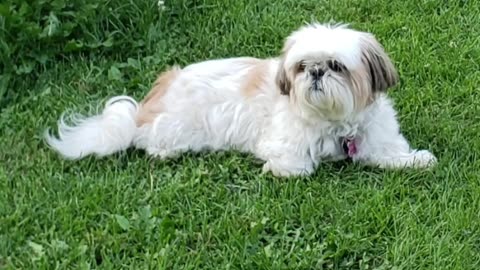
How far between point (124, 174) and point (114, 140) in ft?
0.83

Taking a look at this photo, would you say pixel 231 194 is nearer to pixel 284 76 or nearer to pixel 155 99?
pixel 284 76

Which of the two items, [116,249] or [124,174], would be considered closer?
[116,249]

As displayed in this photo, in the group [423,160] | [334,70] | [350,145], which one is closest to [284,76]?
[334,70]

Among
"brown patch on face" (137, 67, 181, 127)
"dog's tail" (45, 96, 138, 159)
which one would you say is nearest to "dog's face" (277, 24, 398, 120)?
"brown patch on face" (137, 67, 181, 127)

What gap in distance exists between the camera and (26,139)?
5.27m

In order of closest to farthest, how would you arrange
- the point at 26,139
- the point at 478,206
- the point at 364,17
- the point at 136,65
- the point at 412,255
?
1. the point at 412,255
2. the point at 478,206
3. the point at 26,139
4. the point at 136,65
5. the point at 364,17

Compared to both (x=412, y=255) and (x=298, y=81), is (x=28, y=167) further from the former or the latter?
(x=412, y=255)

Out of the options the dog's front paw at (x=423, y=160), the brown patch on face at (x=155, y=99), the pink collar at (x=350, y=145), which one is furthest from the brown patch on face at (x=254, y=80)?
the dog's front paw at (x=423, y=160)

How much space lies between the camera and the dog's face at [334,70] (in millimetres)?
4594

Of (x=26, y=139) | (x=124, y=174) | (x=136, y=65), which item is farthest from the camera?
(x=136, y=65)

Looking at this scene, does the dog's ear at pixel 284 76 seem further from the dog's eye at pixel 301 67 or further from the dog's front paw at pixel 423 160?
the dog's front paw at pixel 423 160

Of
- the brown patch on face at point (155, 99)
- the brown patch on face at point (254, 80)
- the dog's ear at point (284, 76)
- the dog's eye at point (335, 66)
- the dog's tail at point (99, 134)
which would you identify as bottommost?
the dog's tail at point (99, 134)

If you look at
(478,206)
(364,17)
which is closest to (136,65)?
A: (364,17)

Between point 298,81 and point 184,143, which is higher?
point 298,81
